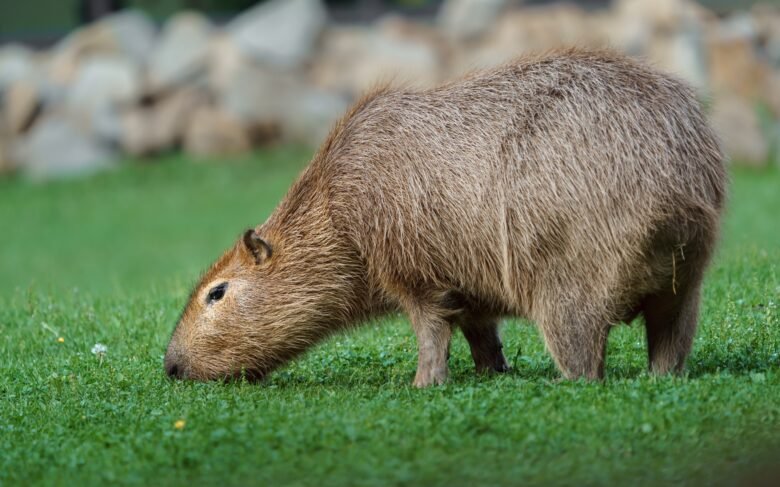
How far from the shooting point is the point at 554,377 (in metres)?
6.48

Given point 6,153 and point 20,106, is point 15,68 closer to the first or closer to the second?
point 20,106

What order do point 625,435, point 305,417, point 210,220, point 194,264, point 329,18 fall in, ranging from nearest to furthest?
point 625,435
point 305,417
point 194,264
point 210,220
point 329,18

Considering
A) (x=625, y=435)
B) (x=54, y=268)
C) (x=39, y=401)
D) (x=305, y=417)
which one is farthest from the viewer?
(x=54, y=268)

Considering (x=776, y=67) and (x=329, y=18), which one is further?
(x=329, y=18)

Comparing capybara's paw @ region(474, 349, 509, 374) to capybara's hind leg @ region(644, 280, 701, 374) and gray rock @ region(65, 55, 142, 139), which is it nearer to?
capybara's hind leg @ region(644, 280, 701, 374)

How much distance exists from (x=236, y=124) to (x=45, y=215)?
3.35 m

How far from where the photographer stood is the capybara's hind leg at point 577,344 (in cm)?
592

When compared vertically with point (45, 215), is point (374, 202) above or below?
above

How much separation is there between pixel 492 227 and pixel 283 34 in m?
14.8

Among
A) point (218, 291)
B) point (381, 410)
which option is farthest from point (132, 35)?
point (381, 410)

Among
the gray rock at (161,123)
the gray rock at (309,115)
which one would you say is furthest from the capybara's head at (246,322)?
the gray rock at (161,123)

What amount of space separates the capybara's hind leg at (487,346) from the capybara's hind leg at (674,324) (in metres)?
0.92

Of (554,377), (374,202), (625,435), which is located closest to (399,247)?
(374,202)

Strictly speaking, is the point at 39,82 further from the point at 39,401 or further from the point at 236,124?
the point at 39,401
